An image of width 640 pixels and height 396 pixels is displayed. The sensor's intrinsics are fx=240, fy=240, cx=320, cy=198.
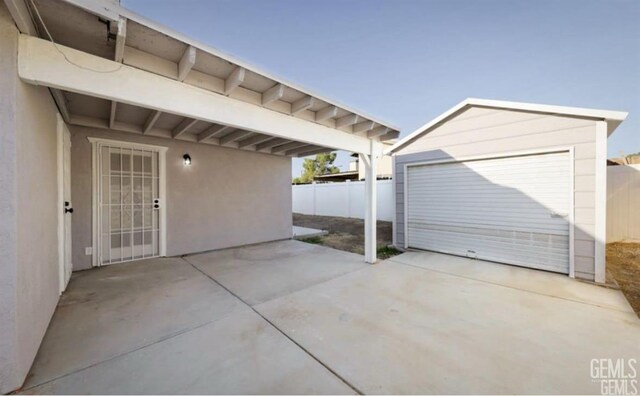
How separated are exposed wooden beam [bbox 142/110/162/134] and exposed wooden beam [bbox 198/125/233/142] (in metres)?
1.00

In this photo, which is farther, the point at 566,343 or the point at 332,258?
the point at 332,258

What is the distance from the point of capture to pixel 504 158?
16.0 ft

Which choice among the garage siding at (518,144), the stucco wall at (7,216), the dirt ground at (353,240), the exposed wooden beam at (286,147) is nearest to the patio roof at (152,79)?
the stucco wall at (7,216)

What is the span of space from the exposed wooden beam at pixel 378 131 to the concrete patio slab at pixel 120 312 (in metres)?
4.04

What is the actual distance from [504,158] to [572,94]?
16.7 feet

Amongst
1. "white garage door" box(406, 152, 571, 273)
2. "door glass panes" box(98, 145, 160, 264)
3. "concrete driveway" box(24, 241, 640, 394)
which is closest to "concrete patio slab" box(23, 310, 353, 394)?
"concrete driveway" box(24, 241, 640, 394)

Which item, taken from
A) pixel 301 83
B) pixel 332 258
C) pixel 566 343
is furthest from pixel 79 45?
pixel 566 343

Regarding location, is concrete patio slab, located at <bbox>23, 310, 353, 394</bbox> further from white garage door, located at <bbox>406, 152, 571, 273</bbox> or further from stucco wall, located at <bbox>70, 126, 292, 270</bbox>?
white garage door, located at <bbox>406, 152, 571, 273</bbox>

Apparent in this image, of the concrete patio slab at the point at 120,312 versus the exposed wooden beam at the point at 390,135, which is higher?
the exposed wooden beam at the point at 390,135

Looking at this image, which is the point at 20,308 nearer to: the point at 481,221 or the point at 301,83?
the point at 301,83

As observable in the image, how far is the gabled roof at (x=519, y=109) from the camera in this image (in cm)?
380

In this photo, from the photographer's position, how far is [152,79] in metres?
2.52

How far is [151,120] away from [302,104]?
9.35 ft

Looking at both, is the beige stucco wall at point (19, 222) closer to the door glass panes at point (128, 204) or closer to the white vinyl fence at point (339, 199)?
the door glass panes at point (128, 204)
